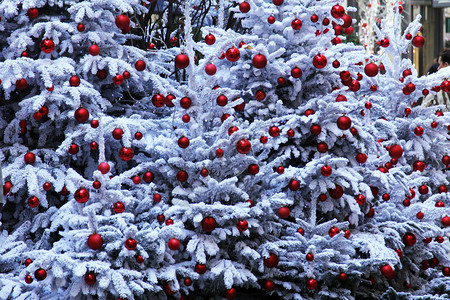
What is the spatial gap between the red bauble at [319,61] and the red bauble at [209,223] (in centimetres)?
131

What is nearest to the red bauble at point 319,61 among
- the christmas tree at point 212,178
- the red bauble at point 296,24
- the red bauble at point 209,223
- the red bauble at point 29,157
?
the christmas tree at point 212,178

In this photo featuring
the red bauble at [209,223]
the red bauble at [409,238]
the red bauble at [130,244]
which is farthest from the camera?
the red bauble at [409,238]

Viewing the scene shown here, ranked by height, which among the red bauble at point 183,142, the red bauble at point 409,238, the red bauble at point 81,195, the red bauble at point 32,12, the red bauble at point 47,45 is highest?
the red bauble at point 32,12

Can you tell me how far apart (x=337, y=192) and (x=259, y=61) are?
40.3 inches

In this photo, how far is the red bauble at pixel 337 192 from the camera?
12.8 ft

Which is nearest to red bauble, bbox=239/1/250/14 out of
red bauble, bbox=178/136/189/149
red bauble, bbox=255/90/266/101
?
red bauble, bbox=255/90/266/101

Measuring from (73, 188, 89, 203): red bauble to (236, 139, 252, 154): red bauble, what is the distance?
0.96 metres

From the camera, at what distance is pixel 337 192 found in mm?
3891

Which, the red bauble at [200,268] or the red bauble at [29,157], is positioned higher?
the red bauble at [29,157]

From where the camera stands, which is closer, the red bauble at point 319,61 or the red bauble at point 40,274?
the red bauble at point 40,274

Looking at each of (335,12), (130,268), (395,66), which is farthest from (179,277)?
(395,66)

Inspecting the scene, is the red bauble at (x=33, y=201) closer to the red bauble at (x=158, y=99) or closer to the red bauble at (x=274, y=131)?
the red bauble at (x=158, y=99)

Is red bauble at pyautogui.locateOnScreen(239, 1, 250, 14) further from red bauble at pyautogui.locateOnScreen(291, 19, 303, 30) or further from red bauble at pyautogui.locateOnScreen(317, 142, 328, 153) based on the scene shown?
red bauble at pyautogui.locateOnScreen(317, 142, 328, 153)

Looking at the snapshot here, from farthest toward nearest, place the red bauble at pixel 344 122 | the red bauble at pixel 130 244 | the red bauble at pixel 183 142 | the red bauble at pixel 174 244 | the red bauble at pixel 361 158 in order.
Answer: the red bauble at pixel 361 158 < the red bauble at pixel 344 122 < the red bauble at pixel 183 142 < the red bauble at pixel 174 244 < the red bauble at pixel 130 244
